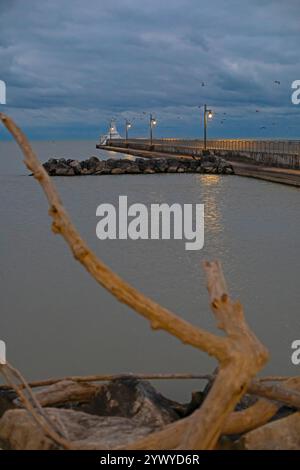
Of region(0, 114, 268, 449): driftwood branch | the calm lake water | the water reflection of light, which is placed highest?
region(0, 114, 268, 449): driftwood branch

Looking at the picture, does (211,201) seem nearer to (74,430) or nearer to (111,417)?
(111,417)

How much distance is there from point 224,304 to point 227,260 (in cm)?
1051

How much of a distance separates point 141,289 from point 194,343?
25.3ft

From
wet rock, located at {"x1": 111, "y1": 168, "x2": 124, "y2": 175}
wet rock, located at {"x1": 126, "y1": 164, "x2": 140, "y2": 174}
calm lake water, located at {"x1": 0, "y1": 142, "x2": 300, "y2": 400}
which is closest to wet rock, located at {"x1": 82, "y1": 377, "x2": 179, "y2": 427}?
calm lake water, located at {"x1": 0, "y1": 142, "x2": 300, "y2": 400}

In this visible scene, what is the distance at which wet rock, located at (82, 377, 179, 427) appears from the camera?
183 inches

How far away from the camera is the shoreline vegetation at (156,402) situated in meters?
3.75

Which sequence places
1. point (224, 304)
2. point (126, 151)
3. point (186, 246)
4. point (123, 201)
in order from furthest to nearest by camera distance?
1. point (126, 151)
2. point (123, 201)
3. point (186, 246)
4. point (224, 304)

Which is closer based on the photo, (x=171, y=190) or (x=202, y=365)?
(x=202, y=365)

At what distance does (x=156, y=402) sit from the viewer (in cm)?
482

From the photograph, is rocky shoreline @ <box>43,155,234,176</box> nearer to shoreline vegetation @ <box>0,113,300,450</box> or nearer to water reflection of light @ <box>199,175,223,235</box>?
water reflection of light @ <box>199,175,223,235</box>

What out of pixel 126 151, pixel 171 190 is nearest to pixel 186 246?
pixel 171 190
